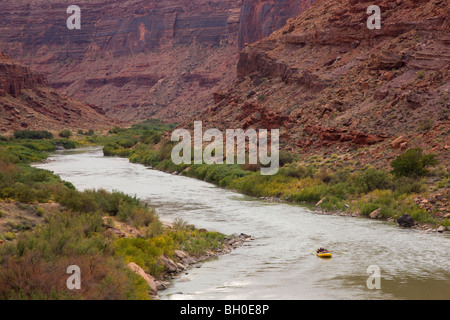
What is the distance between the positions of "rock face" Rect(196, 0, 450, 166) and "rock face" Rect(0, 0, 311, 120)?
5445 centimetres

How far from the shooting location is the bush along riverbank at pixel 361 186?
25188 mm

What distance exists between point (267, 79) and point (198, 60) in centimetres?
9475

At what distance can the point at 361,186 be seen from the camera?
2970 centimetres

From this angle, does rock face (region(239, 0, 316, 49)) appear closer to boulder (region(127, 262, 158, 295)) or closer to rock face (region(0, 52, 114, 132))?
rock face (region(0, 52, 114, 132))

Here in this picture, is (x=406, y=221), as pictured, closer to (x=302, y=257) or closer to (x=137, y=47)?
(x=302, y=257)

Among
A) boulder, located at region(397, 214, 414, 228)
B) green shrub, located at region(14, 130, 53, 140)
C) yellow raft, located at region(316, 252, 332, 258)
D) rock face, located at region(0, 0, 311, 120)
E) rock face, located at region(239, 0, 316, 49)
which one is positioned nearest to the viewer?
yellow raft, located at region(316, 252, 332, 258)

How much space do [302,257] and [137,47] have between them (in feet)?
521

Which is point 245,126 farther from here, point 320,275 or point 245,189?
point 320,275

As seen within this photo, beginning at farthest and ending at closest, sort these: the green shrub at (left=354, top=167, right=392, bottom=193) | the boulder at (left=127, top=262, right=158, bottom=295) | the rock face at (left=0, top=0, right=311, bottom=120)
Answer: the rock face at (left=0, top=0, right=311, bottom=120)
the green shrub at (left=354, top=167, right=392, bottom=193)
the boulder at (left=127, top=262, right=158, bottom=295)

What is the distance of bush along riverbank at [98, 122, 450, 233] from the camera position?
82.6 ft

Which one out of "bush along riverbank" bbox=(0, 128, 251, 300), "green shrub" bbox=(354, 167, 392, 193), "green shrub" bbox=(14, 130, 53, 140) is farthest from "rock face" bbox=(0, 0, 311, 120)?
"bush along riverbank" bbox=(0, 128, 251, 300)

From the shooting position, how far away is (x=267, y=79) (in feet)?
194

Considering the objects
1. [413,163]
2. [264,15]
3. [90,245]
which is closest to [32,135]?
[264,15]

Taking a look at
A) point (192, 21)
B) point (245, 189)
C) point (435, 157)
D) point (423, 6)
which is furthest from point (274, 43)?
point (192, 21)
